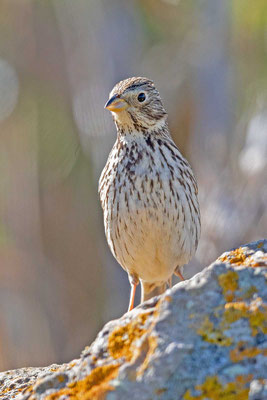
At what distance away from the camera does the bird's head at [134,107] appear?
5.05 meters

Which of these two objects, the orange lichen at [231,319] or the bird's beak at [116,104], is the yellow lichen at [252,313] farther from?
the bird's beak at [116,104]

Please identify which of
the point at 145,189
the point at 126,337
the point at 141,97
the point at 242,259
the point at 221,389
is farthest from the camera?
the point at 141,97

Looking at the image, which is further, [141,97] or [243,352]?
[141,97]

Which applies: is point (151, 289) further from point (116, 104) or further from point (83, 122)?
point (83, 122)

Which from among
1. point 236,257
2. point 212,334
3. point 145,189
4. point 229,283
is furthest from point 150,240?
point 212,334

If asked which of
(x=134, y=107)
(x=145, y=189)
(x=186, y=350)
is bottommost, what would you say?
(x=186, y=350)

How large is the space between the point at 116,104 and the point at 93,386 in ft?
8.83

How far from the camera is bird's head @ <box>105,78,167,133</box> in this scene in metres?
5.05

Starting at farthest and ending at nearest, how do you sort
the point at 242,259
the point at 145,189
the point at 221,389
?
the point at 145,189 → the point at 242,259 → the point at 221,389

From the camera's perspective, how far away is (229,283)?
271cm

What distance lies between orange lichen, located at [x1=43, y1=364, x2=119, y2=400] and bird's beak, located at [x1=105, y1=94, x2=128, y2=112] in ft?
8.46

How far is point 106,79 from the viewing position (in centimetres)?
1223

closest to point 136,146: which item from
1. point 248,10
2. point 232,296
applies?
point 232,296

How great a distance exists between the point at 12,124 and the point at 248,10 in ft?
13.2
